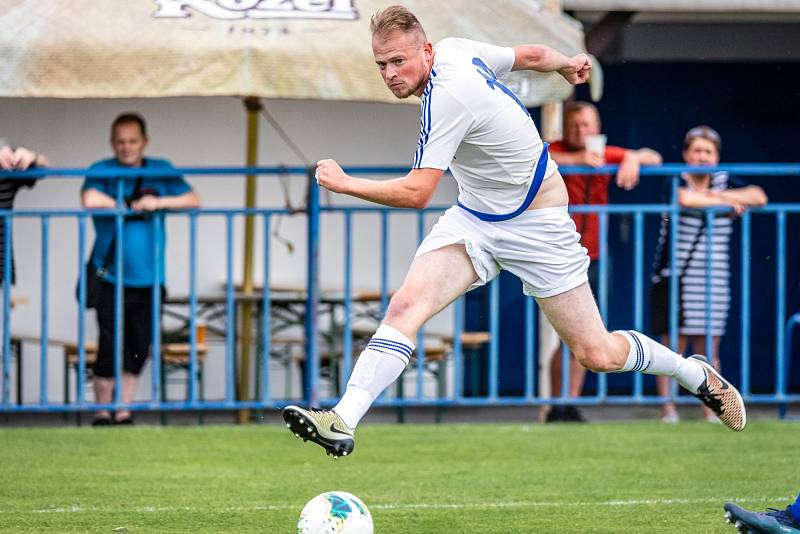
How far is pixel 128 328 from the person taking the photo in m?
9.95

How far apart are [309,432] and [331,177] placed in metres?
0.94

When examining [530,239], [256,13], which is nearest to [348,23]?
[256,13]

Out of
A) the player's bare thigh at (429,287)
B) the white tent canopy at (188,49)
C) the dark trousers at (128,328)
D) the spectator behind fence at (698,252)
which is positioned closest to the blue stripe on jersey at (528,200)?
the player's bare thigh at (429,287)

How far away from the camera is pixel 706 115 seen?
1367 cm

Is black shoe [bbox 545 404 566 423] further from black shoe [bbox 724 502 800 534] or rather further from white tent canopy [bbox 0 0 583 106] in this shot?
black shoe [bbox 724 502 800 534]

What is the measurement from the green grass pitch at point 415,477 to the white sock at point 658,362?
541 millimetres

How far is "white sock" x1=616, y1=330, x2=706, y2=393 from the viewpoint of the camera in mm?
6617

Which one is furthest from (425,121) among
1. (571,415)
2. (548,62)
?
(571,415)

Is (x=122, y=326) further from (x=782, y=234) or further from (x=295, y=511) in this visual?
(x=782, y=234)

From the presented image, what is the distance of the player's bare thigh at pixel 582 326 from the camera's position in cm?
637

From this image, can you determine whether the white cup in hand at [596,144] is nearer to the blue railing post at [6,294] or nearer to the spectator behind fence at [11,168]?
the spectator behind fence at [11,168]

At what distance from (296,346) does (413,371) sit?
102cm

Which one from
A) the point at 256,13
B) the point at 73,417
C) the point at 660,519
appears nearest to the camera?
the point at 660,519

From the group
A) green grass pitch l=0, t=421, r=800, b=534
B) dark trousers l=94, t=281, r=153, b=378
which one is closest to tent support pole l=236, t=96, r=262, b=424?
dark trousers l=94, t=281, r=153, b=378
